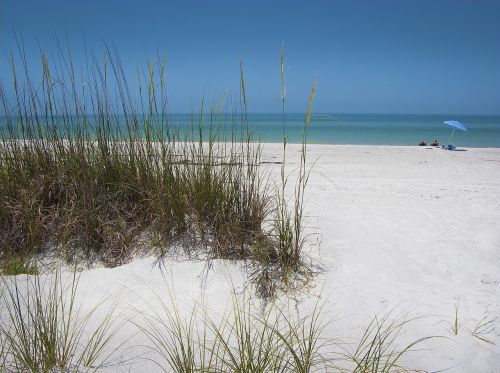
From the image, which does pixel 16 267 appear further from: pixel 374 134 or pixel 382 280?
pixel 374 134

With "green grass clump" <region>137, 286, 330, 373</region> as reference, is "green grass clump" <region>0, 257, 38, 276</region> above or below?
above

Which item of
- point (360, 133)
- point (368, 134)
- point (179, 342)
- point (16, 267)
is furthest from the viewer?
point (360, 133)

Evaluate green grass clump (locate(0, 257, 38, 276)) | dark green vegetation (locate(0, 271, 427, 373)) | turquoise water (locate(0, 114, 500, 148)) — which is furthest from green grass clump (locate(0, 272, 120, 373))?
turquoise water (locate(0, 114, 500, 148))

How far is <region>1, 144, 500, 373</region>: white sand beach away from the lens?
169cm

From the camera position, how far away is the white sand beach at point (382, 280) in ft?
5.54

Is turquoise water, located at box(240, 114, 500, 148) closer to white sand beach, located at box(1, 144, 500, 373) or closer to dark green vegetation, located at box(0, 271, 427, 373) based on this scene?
white sand beach, located at box(1, 144, 500, 373)

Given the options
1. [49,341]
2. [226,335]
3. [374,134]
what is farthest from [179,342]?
[374,134]

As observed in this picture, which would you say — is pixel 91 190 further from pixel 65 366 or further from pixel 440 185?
pixel 440 185

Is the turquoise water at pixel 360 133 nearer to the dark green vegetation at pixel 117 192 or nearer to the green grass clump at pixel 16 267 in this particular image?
the dark green vegetation at pixel 117 192

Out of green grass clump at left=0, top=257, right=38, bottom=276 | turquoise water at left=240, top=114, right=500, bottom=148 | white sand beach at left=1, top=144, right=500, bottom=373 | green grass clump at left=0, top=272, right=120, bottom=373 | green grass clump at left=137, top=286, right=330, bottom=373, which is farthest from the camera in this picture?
turquoise water at left=240, top=114, right=500, bottom=148

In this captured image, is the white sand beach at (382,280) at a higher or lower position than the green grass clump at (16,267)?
lower

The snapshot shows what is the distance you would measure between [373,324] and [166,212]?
1.49 m

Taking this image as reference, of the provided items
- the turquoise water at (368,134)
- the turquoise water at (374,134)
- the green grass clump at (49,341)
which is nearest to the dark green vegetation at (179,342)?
the green grass clump at (49,341)

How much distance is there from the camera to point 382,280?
2.24 meters
